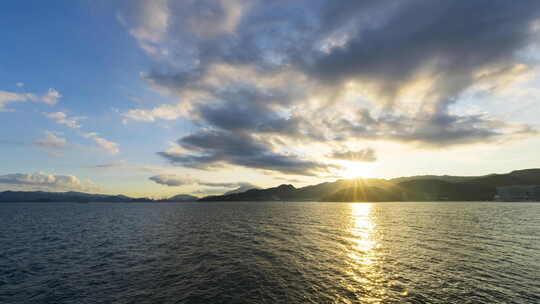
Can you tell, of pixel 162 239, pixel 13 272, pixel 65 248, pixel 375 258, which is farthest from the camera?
pixel 162 239

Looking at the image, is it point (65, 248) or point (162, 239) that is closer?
point (65, 248)

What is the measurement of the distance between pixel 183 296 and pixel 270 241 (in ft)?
103

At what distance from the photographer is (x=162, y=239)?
2259 inches

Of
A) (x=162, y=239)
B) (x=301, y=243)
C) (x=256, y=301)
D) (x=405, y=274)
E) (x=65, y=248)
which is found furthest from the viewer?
(x=162, y=239)

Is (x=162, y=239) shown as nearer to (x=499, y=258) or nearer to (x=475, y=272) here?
(x=475, y=272)

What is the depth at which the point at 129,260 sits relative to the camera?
128 feet

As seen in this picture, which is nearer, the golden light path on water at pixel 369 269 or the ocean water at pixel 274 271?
the ocean water at pixel 274 271

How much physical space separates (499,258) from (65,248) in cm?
8671

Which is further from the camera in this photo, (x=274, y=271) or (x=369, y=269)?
(x=369, y=269)

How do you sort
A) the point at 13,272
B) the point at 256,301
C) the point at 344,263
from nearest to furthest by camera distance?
the point at 256,301 < the point at 13,272 < the point at 344,263

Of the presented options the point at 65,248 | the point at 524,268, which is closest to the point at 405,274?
the point at 524,268

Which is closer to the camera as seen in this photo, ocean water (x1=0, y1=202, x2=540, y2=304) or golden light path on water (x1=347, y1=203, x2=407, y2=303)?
ocean water (x1=0, y1=202, x2=540, y2=304)

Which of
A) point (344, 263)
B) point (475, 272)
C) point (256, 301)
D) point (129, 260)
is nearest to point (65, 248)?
point (129, 260)

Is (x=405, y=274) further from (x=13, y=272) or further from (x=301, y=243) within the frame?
(x=13, y=272)
